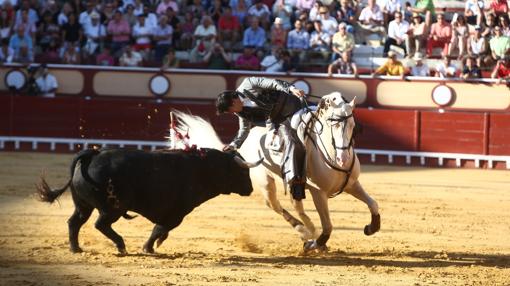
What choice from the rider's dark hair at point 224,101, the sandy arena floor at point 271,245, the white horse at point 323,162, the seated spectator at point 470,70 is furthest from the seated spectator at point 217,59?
the rider's dark hair at point 224,101

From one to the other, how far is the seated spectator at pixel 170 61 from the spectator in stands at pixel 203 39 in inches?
11.4

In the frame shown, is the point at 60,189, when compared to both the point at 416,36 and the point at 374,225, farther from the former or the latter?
the point at 416,36

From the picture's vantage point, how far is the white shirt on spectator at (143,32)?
19406mm

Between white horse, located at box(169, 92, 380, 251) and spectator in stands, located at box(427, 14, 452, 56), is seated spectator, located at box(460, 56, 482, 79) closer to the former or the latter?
spectator in stands, located at box(427, 14, 452, 56)

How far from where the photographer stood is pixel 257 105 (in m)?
9.82

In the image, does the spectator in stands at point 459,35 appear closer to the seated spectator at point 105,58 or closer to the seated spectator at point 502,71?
the seated spectator at point 502,71

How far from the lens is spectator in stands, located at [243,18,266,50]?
746 inches

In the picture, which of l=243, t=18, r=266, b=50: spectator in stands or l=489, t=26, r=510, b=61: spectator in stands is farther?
l=243, t=18, r=266, b=50: spectator in stands

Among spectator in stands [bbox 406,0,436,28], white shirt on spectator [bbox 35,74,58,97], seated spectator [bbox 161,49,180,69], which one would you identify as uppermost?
spectator in stands [bbox 406,0,436,28]

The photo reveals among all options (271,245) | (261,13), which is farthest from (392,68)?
(271,245)

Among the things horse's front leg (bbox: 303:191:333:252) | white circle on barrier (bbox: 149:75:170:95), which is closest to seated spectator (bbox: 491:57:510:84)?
white circle on barrier (bbox: 149:75:170:95)

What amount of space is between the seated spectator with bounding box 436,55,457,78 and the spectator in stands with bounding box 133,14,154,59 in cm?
497

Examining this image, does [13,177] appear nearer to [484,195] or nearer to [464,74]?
[484,195]

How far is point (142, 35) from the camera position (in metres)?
19.4
